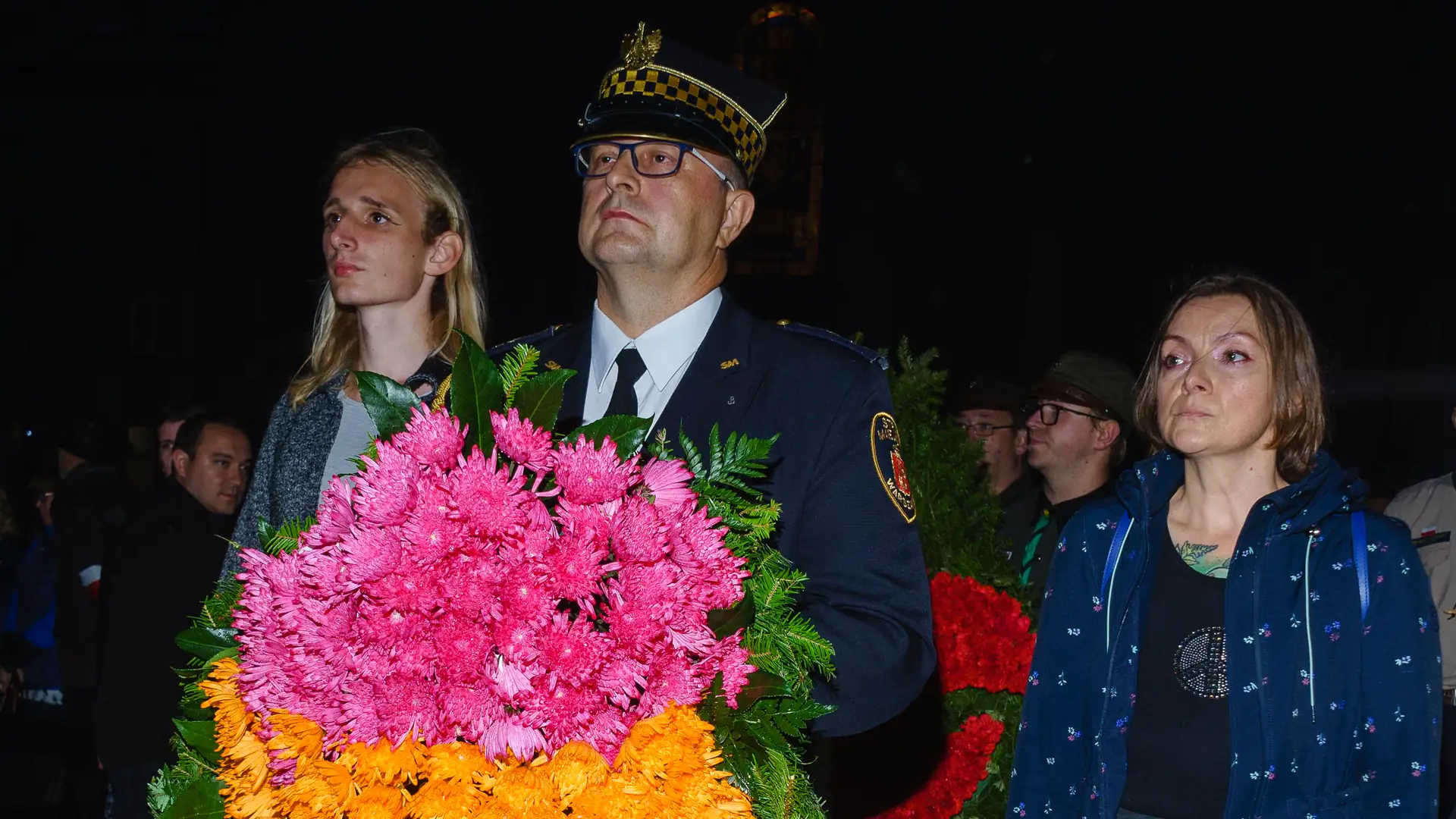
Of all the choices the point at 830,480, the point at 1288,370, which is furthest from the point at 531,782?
the point at 1288,370

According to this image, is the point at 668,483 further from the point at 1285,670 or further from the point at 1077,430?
the point at 1077,430

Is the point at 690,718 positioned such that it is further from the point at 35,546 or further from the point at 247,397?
the point at 247,397

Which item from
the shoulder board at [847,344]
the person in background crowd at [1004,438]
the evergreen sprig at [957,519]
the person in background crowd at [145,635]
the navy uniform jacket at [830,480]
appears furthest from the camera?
the person in background crowd at [1004,438]

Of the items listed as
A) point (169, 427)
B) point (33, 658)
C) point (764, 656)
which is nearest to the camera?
point (764, 656)

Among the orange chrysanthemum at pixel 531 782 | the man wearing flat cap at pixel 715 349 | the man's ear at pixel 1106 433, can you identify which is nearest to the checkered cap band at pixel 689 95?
the man wearing flat cap at pixel 715 349

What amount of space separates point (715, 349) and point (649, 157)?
1.30 feet

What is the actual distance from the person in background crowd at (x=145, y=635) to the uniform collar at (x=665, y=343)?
282cm

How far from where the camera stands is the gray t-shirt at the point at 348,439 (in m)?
2.72

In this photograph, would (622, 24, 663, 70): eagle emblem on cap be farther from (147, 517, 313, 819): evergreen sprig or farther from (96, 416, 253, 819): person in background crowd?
(96, 416, 253, 819): person in background crowd

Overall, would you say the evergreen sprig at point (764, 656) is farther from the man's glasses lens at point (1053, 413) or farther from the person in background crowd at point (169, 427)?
the person in background crowd at point (169, 427)

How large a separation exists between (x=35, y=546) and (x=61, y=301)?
1770 centimetres

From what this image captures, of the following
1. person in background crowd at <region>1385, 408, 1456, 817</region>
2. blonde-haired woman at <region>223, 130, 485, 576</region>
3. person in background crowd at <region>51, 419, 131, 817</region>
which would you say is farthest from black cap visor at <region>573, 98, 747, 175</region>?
person in background crowd at <region>51, 419, 131, 817</region>

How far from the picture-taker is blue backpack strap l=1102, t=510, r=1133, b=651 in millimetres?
2793

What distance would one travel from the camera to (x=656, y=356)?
7.94ft
